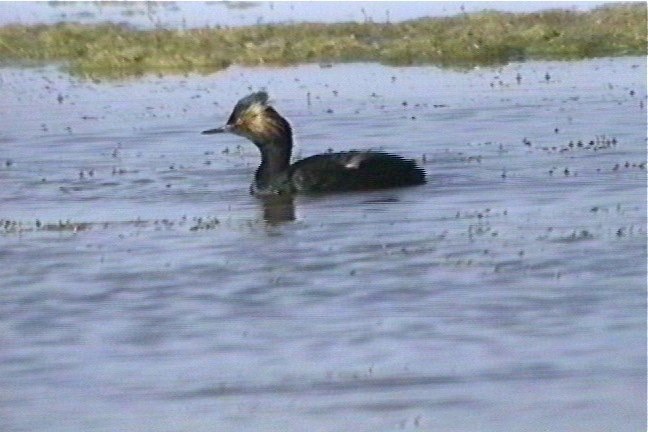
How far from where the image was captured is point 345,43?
3897cm

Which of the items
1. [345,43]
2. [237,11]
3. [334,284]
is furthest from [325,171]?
[237,11]

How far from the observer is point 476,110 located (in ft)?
87.8

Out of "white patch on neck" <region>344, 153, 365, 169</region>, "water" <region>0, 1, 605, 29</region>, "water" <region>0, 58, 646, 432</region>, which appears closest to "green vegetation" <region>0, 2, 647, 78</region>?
"water" <region>0, 1, 605, 29</region>

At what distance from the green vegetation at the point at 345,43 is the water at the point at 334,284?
38.1 feet

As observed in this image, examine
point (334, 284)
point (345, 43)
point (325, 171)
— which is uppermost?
point (345, 43)

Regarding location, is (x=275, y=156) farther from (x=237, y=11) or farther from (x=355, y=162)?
(x=237, y=11)

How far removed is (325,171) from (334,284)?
5.26 metres

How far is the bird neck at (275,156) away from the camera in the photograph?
19141 mm

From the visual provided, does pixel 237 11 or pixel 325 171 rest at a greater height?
pixel 237 11

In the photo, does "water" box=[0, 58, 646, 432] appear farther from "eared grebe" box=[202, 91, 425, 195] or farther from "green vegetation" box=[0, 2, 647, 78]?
"green vegetation" box=[0, 2, 647, 78]

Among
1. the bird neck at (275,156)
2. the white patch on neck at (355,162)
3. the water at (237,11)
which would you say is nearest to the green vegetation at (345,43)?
the water at (237,11)

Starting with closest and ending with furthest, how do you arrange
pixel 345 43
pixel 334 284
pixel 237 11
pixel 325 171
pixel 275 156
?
pixel 334 284, pixel 325 171, pixel 275 156, pixel 345 43, pixel 237 11

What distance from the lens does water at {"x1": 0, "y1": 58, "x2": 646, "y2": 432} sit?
989cm

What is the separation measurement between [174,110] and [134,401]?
19418 millimetres
